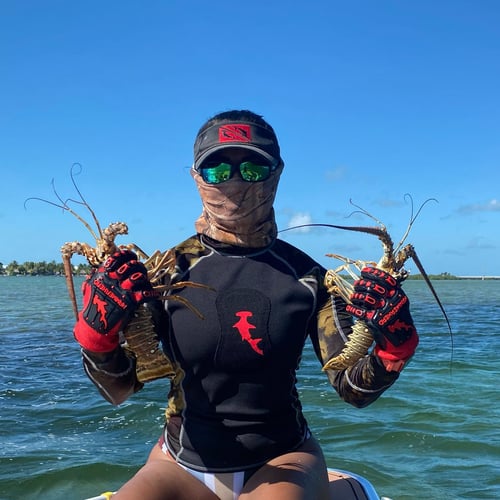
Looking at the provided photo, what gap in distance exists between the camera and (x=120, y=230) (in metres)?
2.66

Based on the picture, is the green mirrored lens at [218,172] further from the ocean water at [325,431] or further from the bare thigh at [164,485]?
the ocean water at [325,431]

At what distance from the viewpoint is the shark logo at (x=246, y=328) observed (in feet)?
8.87

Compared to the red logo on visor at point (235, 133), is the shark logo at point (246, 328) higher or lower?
lower

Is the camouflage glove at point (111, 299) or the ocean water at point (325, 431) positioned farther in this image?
the ocean water at point (325, 431)

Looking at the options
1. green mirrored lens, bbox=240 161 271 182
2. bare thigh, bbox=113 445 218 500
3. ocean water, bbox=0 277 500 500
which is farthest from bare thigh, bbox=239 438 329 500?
ocean water, bbox=0 277 500 500

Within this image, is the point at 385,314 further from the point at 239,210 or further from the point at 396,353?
the point at 239,210

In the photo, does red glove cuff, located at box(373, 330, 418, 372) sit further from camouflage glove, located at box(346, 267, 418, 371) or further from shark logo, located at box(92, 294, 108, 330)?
shark logo, located at box(92, 294, 108, 330)

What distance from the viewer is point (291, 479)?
2.54 metres

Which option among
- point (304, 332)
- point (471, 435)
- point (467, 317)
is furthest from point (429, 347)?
point (304, 332)

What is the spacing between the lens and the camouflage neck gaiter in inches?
113

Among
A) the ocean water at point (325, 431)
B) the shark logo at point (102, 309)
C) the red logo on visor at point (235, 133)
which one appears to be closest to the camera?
the shark logo at point (102, 309)

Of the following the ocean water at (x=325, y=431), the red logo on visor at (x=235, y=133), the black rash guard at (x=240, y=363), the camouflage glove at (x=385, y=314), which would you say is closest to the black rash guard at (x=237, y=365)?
the black rash guard at (x=240, y=363)

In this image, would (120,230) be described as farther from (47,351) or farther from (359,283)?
(47,351)

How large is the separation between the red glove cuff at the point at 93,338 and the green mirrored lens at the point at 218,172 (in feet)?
2.73
